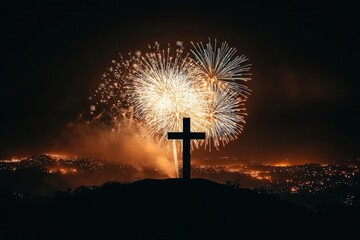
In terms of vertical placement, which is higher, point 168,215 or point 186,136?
point 186,136

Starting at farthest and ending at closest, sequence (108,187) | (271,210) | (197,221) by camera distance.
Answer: (108,187), (271,210), (197,221)

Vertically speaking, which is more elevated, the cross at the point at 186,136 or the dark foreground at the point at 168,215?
the cross at the point at 186,136

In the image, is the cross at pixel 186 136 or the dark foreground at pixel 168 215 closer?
the dark foreground at pixel 168 215

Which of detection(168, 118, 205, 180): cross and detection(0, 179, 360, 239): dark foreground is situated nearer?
detection(0, 179, 360, 239): dark foreground

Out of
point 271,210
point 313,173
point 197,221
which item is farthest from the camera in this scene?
point 313,173

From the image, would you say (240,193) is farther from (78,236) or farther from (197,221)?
(78,236)

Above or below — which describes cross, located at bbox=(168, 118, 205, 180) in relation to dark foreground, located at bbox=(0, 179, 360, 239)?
above

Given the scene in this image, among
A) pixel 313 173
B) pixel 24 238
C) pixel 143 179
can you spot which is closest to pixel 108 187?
pixel 143 179

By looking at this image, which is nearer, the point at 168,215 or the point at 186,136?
the point at 168,215
